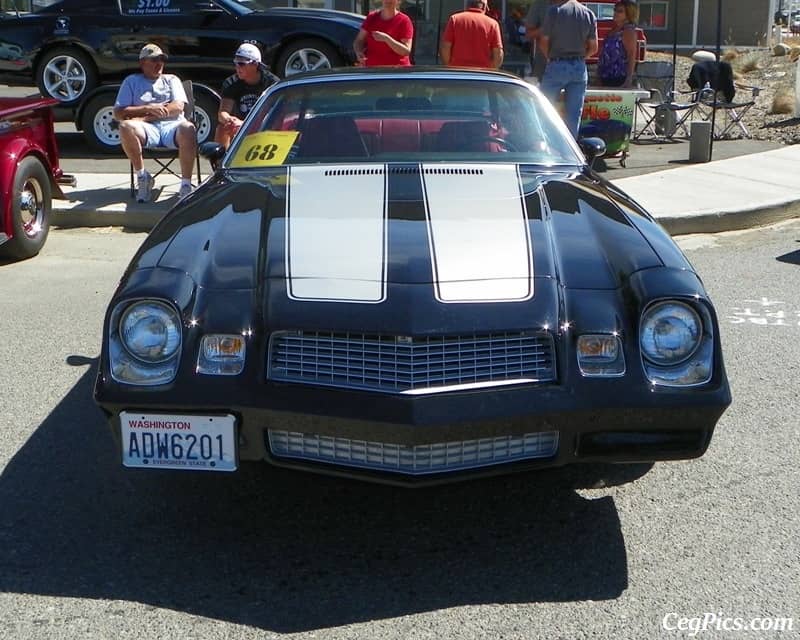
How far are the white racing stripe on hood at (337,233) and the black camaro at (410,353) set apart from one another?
0.03ft

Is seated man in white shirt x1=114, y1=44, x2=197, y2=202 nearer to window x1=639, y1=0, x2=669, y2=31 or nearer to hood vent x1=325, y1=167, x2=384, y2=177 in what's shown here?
hood vent x1=325, y1=167, x2=384, y2=177

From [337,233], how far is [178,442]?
93 centimetres

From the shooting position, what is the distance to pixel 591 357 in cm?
313

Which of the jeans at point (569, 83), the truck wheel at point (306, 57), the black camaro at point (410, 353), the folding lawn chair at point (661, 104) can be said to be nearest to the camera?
the black camaro at point (410, 353)

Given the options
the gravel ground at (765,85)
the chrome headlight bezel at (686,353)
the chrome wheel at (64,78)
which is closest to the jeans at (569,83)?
the gravel ground at (765,85)

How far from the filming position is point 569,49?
9.49m

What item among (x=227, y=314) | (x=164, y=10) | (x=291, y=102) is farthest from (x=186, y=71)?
(x=227, y=314)

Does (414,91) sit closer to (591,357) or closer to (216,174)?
(216,174)

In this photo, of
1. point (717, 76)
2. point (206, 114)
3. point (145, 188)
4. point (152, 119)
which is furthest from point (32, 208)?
point (717, 76)

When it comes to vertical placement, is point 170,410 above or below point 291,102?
below

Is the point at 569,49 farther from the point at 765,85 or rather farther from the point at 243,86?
the point at 765,85

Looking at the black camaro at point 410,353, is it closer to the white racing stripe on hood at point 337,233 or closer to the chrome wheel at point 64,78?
the white racing stripe on hood at point 337,233

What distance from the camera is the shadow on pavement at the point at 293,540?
304cm

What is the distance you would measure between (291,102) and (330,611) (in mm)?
2716
